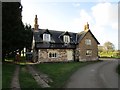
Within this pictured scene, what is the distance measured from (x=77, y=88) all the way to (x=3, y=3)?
18178mm

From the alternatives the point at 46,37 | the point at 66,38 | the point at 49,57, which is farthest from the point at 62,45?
the point at 49,57

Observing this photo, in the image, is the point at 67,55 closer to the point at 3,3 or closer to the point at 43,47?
the point at 43,47

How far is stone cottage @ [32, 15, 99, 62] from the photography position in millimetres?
44875

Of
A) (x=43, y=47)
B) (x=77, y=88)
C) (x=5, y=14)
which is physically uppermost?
(x=5, y=14)

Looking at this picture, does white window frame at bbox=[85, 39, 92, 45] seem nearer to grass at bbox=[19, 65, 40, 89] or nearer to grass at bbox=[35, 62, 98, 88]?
grass at bbox=[35, 62, 98, 88]

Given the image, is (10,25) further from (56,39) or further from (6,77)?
(56,39)

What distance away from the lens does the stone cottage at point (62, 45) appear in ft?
147

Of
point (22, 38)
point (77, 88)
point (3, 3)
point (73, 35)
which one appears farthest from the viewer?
point (73, 35)

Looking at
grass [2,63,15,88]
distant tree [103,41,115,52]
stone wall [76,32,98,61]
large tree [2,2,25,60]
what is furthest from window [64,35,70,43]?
distant tree [103,41,115,52]

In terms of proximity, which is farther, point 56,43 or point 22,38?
point 56,43

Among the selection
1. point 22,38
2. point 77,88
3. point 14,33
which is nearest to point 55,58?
point 22,38

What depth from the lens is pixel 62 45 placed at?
155ft

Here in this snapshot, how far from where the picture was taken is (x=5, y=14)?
30078mm

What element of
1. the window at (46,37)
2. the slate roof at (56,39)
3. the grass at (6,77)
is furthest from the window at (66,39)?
the grass at (6,77)
